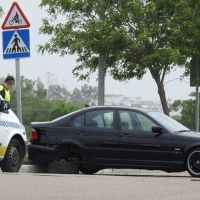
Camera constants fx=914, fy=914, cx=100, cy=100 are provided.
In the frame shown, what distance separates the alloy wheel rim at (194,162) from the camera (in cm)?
1578

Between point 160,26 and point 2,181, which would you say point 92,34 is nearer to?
point 160,26

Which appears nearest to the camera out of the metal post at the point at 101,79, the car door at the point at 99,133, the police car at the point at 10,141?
the police car at the point at 10,141

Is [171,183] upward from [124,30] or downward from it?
downward

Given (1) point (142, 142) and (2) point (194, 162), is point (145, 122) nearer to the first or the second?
(1) point (142, 142)

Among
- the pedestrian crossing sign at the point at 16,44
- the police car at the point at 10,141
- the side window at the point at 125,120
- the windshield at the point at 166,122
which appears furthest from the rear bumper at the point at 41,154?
the windshield at the point at 166,122

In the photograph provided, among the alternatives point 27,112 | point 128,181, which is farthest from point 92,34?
point 27,112

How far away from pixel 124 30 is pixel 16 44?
11573mm

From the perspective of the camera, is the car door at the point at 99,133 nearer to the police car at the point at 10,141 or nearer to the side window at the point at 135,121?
the side window at the point at 135,121

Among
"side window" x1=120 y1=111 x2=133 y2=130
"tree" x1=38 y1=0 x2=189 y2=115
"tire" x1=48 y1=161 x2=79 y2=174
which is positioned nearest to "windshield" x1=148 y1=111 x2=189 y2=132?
"side window" x1=120 y1=111 x2=133 y2=130

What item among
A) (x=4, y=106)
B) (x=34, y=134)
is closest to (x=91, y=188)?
(x=4, y=106)

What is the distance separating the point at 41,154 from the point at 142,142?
6.05 ft

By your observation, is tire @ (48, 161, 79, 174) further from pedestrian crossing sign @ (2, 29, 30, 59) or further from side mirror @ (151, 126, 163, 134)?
pedestrian crossing sign @ (2, 29, 30, 59)

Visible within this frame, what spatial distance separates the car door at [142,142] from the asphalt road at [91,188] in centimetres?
189

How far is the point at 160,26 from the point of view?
94.6 feet
